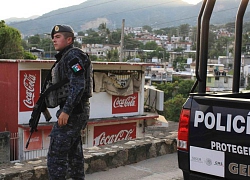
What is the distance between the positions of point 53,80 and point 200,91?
4.53 feet

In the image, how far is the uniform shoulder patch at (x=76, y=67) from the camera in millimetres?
3580

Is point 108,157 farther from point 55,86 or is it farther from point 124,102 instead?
point 124,102

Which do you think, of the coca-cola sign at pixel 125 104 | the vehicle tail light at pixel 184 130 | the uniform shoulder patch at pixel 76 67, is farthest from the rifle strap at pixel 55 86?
the coca-cola sign at pixel 125 104

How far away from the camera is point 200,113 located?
10.2 ft

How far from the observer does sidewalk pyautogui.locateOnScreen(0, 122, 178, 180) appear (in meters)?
4.50

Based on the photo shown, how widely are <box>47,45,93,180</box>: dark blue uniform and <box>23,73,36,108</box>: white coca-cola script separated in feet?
39.0

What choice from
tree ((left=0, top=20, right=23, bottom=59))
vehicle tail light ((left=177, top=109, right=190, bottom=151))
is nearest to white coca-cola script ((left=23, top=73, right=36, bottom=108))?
tree ((left=0, top=20, right=23, bottom=59))

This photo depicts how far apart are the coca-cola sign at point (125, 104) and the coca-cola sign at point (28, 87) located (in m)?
4.03

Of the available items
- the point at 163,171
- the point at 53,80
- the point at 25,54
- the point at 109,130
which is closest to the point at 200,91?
the point at 53,80

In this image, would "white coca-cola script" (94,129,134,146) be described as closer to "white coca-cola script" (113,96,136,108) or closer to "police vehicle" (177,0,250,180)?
"white coca-cola script" (113,96,136,108)

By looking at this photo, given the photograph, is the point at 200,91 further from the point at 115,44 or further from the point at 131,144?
the point at 115,44

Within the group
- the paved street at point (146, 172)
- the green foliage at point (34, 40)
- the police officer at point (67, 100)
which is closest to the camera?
the police officer at point (67, 100)

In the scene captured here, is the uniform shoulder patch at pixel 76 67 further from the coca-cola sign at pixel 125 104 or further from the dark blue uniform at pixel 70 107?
the coca-cola sign at pixel 125 104

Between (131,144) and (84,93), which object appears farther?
(131,144)
